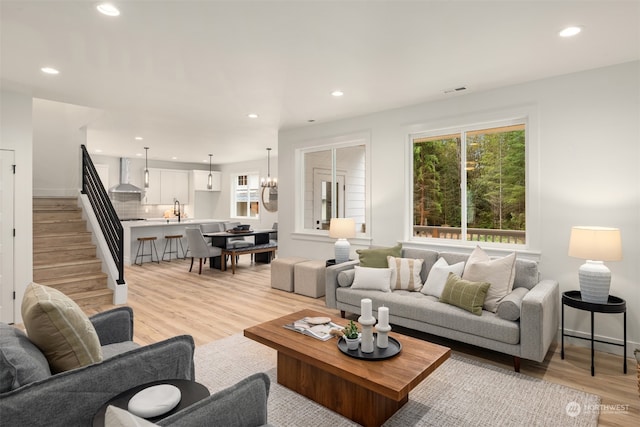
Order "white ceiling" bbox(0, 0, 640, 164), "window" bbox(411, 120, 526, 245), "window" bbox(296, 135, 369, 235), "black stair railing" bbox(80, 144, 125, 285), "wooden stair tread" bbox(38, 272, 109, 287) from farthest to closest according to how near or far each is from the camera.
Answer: "window" bbox(296, 135, 369, 235), "black stair railing" bbox(80, 144, 125, 285), "wooden stair tread" bbox(38, 272, 109, 287), "window" bbox(411, 120, 526, 245), "white ceiling" bbox(0, 0, 640, 164)

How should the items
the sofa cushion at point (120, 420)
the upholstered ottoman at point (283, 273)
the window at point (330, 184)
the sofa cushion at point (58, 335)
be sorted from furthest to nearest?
the window at point (330, 184) < the upholstered ottoman at point (283, 273) < the sofa cushion at point (58, 335) < the sofa cushion at point (120, 420)

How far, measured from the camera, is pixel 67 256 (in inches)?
209

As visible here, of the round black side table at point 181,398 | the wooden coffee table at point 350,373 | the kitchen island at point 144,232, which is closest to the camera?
the round black side table at point 181,398

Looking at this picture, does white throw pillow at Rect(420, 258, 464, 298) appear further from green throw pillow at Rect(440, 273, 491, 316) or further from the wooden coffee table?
the wooden coffee table

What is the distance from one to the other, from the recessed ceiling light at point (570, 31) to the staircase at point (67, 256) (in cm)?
585

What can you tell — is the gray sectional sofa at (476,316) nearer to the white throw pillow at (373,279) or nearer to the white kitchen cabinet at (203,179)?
the white throw pillow at (373,279)

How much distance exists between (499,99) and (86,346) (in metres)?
4.31

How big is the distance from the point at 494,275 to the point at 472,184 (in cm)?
141

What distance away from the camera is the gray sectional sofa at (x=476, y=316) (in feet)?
9.30

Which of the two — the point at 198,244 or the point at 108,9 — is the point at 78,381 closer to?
the point at 108,9

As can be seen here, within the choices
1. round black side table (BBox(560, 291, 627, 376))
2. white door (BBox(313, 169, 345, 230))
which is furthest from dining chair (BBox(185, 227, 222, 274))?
round black side table (BBox(560, 291, 627, 376))

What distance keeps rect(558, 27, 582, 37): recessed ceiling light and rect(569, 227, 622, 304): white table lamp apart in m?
1.58

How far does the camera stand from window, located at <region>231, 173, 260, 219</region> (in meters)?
10.9

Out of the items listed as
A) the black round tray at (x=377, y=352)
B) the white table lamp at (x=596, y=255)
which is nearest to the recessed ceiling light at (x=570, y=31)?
the white table lamp at (x=596, y=255)
